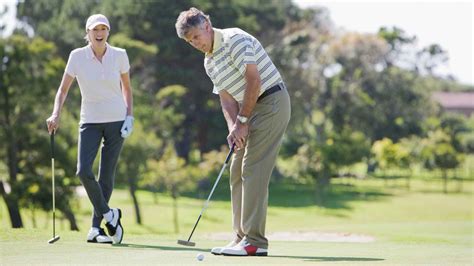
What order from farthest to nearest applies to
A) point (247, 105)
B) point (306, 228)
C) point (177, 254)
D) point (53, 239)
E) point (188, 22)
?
1. point (306, 228)
2. point (53, 239)
3. point (177, 254)
4. point (247, 105)
5. point (188, 22)

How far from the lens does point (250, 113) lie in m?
6.69

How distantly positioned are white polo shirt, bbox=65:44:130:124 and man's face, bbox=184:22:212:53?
1.55 m

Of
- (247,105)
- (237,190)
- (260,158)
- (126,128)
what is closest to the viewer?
(247,105)

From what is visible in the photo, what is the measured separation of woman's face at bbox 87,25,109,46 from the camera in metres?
7.75

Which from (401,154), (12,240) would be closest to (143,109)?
(401,154)

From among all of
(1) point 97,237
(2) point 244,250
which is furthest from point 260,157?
(1) point 97,237

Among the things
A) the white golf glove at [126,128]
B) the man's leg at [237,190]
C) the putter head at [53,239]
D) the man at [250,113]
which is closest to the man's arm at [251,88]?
the man at [250,113]

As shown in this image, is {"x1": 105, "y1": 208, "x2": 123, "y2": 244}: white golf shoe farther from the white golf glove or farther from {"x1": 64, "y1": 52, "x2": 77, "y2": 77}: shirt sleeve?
{"x1": 64, "y1": 52, "x2": 77, "y2": 77}: shirt sleeve

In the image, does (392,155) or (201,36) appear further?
(392,155)

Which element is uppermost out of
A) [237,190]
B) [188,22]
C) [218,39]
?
[188,22]

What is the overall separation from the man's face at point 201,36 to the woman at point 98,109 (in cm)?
146

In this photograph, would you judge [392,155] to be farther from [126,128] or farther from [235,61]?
[235,61]

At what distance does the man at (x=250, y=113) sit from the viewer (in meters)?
6.59

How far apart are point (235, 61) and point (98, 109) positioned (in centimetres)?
178
